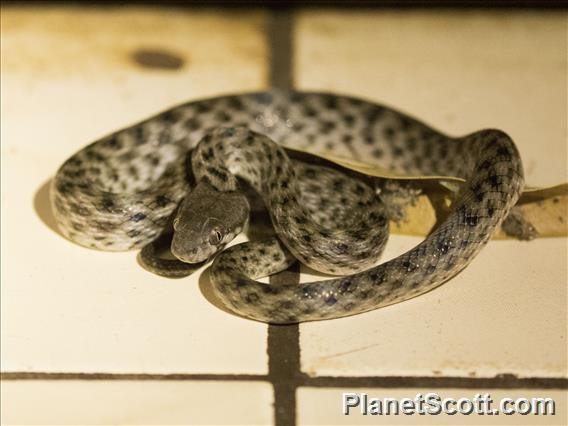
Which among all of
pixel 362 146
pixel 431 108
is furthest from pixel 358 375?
pixel 431 108

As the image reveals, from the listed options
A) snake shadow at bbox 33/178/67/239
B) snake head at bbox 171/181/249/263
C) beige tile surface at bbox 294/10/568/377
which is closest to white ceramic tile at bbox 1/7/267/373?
snake shadow at bbox 33/178/67/239

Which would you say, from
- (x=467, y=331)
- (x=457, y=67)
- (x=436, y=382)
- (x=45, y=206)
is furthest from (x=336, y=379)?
(x=457, y=67)

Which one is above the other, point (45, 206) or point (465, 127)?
point (465, 127)

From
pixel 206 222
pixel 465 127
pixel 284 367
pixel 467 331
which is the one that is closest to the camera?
pixel 284 367

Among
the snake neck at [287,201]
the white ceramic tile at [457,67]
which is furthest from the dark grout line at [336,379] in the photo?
the white ceramic tile at [457,67]

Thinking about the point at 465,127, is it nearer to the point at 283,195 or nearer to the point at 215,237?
the point at 283,195

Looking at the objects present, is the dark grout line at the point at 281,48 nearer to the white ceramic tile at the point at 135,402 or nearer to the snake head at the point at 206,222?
the snake head at the point at 206,222
